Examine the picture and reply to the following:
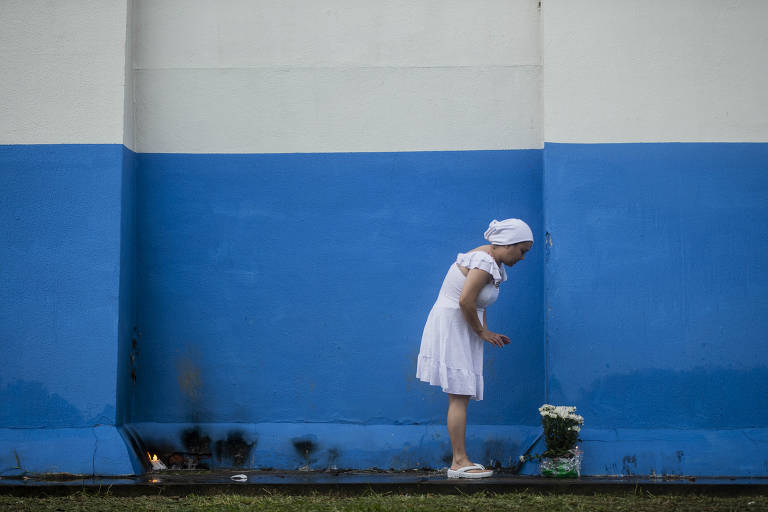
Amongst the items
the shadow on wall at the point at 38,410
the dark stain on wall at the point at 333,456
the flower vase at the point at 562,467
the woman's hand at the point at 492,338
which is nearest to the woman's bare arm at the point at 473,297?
the woman's hand at the point at 492,338

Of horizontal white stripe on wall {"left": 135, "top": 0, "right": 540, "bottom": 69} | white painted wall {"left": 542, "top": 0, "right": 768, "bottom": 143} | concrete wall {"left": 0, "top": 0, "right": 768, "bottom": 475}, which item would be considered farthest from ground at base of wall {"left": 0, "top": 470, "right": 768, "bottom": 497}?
horizontal white stripe on wall {"left": 135, "top": 0, "right": 540, "bottom": 69}

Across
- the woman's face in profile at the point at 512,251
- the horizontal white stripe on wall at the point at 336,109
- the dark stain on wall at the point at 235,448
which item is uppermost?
the horizontal white stripe on wall at the point at 336,109

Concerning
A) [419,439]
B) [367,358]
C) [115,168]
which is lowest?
[419,439]

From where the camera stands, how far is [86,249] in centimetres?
553

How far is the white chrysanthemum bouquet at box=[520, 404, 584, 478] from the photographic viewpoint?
5.11m

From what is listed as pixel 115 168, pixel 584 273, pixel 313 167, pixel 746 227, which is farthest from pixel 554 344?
pixel 115 168

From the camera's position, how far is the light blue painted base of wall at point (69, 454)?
5.29m

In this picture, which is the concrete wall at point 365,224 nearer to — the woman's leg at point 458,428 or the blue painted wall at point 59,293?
the blue painted wall at point 59,293

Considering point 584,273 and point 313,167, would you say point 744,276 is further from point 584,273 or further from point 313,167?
point 313,167

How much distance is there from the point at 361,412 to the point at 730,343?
8.32 feet

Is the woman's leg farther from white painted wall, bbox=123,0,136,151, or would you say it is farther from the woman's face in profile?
white painted wall, bbox=123,0,136,151

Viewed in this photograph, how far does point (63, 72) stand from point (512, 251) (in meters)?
3.32

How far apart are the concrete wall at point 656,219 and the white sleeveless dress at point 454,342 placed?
23.7 inches

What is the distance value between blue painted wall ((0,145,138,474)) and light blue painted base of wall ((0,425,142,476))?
1cm
